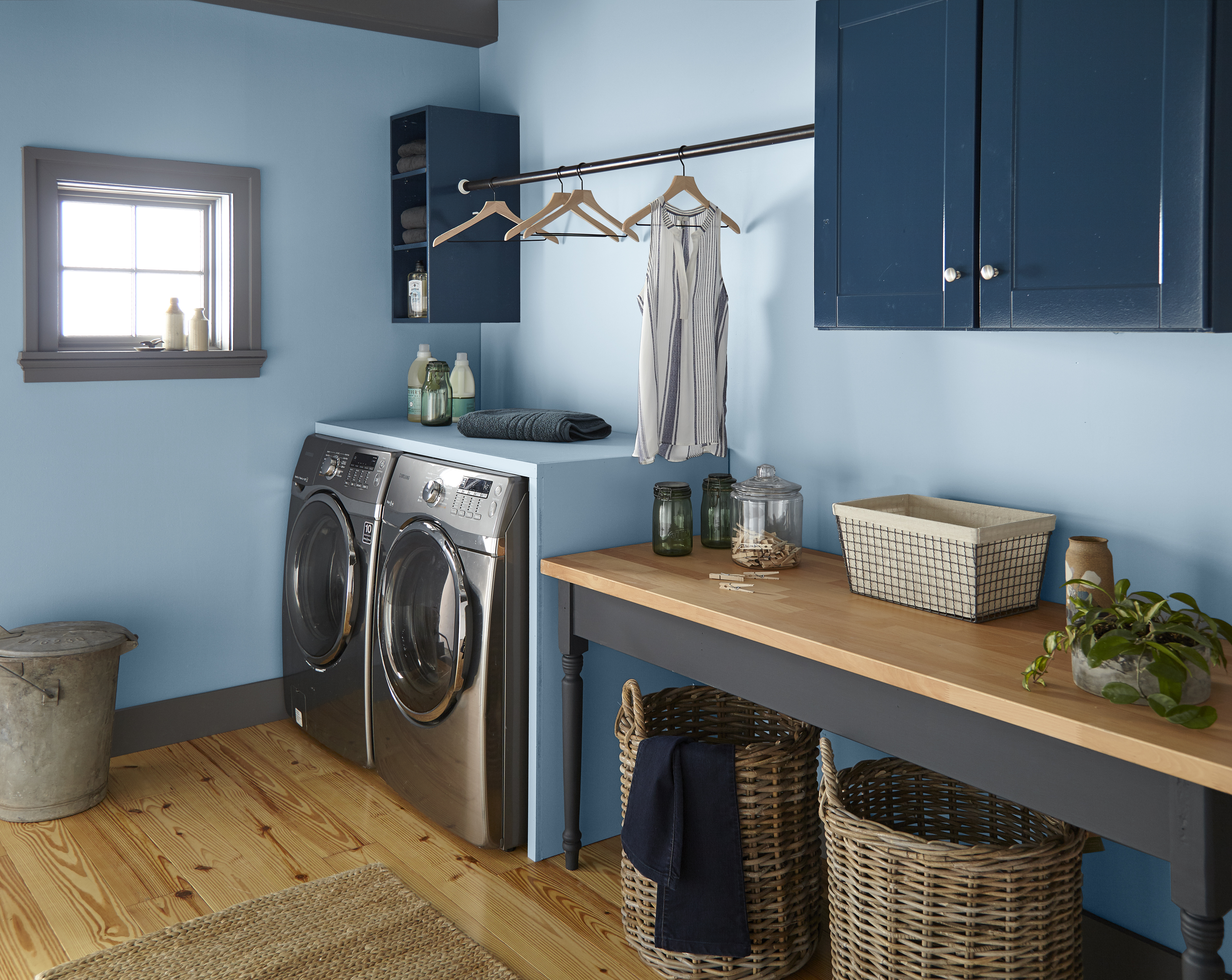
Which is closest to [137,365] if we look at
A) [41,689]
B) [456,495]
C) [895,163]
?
[41,689]

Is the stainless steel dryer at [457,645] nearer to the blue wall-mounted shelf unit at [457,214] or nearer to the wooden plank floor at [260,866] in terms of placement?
the wooden plank floor at [260,866]

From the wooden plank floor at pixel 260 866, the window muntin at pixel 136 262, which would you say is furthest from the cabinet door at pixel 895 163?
the window muntin at pixel 136 262

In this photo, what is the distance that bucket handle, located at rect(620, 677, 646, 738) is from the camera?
2.29 m

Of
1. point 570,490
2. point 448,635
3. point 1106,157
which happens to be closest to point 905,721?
point 1106,157

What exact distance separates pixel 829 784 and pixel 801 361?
112cm

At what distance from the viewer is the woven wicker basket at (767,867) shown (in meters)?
2.13

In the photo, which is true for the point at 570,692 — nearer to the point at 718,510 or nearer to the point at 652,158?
the point at 718,510

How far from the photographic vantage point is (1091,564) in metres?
1.86

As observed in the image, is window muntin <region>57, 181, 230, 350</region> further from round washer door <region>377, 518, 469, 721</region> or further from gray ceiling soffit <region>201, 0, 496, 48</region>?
round washer door <region>377, 518, 469, 721</region>

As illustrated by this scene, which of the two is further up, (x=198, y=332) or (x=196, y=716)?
(x=198, y=332)

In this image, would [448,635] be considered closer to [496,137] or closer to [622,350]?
[622,350]

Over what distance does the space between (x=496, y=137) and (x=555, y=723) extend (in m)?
2.03

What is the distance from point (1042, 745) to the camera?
154 centimetres

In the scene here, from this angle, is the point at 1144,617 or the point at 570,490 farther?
the point at 570,490
